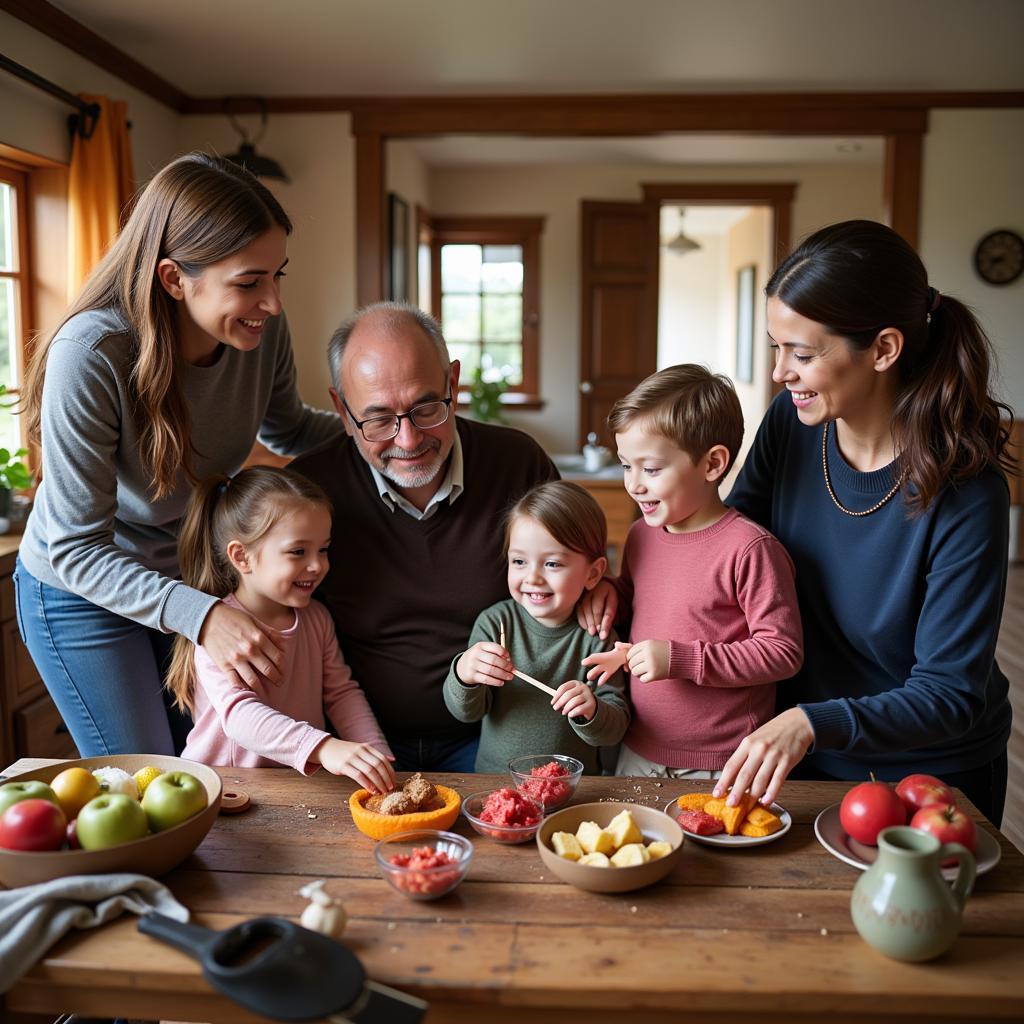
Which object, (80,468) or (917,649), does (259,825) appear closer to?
(80,468)

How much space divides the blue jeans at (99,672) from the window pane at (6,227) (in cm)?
293

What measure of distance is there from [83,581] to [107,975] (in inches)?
34.2

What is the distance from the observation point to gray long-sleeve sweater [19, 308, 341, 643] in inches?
72.7

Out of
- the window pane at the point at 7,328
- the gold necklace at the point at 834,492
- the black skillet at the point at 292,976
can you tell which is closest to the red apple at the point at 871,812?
the gold necklace at the point at 834,492

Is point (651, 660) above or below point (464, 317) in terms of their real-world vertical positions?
below

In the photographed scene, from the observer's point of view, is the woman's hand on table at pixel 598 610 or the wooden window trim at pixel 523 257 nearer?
the woman's hand on table at pixel 598 610

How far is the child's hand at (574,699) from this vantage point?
171 cm

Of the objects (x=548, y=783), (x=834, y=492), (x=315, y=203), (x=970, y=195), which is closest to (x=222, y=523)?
Answer: (x=548, y=783)

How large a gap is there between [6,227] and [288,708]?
3496 mm

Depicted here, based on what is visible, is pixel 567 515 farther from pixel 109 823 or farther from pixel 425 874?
pixel 109 823

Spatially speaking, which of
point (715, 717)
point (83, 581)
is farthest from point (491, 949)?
point (83, 581)

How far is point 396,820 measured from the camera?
1.48 meters

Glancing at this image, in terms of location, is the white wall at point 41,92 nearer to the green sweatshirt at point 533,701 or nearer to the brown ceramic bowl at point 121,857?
the green sweatshirt at point 533,701

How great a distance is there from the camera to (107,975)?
1.18 meters
